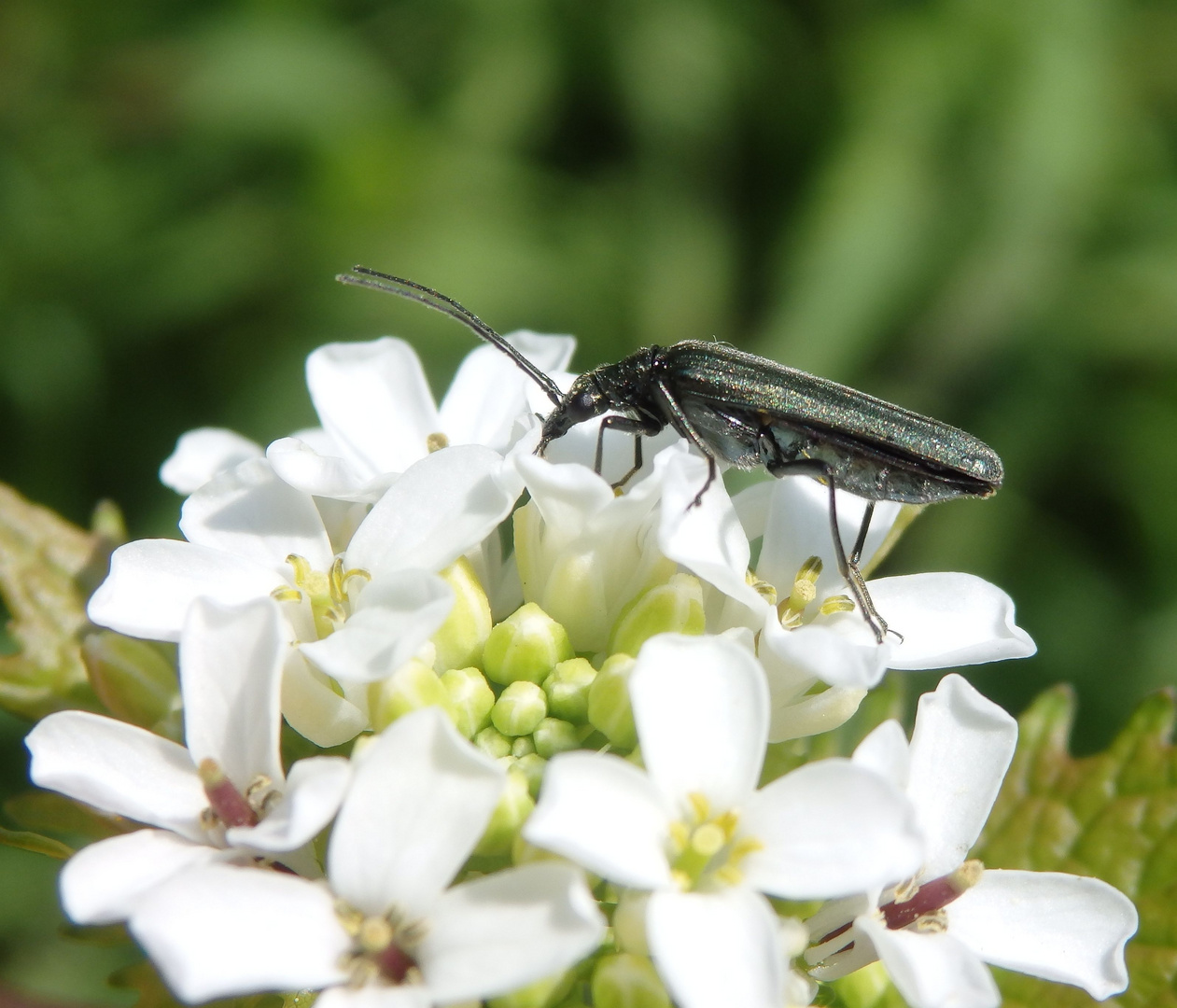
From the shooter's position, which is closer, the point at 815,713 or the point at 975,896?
the point at 975,896

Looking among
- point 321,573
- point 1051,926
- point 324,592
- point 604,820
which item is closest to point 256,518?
point 321,573

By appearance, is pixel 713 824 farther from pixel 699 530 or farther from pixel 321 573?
pixel 321 573

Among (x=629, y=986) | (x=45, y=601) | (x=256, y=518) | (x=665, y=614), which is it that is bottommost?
(x=45, y=601)

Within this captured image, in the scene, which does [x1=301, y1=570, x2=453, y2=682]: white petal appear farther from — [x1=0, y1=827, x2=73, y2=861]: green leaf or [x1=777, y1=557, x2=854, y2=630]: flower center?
[x1=777, y1=557, x2=854, y2=630]: flower center

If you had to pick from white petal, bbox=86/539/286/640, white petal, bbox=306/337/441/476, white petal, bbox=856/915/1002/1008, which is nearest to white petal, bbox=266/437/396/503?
white petal, bbox=86/539/286/640

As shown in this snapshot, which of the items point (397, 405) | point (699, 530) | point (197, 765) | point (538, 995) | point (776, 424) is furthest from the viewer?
point (397, 405)
